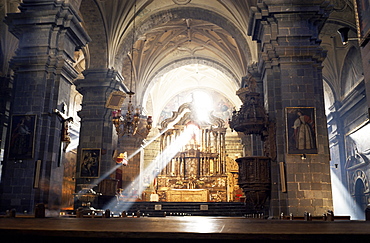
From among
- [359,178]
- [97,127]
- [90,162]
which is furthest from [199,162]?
[90,162]

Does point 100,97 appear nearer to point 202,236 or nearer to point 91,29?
point 91,29

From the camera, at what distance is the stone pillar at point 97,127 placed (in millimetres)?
12664

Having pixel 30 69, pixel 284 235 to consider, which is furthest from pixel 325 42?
pixel 284 235

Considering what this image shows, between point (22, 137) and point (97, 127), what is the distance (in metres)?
4.34

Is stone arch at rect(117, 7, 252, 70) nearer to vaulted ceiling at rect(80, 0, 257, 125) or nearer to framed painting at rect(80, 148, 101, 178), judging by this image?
vaulted ceiling at rect(80, 0, 257, 125)

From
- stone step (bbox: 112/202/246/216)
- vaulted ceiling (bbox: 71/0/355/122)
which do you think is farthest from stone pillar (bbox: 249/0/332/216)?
stone step (bbox: 112/202/246/216)

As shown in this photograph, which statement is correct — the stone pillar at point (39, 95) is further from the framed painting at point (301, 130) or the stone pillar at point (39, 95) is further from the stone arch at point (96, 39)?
the framed painting at point (301, 130)

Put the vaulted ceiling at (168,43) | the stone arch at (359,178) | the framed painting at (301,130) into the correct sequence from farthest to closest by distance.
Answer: the stone arch at (359,178) < the vaulted ceiling at (168,43) < the framed painting at (301,130)

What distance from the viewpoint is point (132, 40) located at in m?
14.6

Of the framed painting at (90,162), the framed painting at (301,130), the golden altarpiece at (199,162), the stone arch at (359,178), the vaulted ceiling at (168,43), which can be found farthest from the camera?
the golden altarpiece at (199,162)

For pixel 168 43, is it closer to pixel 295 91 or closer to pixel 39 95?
pixel 39 95

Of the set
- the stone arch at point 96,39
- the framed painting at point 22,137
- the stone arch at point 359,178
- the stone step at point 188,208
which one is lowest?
the stone step at point 188,208

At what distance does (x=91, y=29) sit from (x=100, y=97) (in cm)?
247

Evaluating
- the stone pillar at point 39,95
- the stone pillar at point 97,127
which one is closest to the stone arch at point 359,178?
the stone pillar at point 97,127
